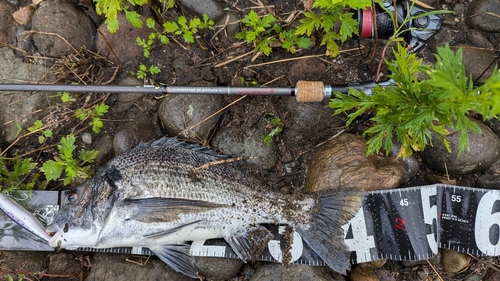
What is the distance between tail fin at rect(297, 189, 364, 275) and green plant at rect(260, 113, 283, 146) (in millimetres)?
842

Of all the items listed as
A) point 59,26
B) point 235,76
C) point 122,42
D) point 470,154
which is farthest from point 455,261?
point 59,26

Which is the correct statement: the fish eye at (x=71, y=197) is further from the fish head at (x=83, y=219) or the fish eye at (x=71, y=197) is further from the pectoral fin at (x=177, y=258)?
the pectoral fin at (x=177, y=258)

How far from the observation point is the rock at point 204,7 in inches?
165

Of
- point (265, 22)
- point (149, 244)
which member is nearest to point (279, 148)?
point (265, 22)

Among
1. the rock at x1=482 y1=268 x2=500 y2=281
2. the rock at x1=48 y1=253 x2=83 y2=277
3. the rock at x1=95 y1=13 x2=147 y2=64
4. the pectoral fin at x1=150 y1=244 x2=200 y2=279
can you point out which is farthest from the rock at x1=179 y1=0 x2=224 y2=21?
the rock at x1=482 y1=268 x2=500 y2=281

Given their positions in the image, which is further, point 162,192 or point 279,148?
point 279,148

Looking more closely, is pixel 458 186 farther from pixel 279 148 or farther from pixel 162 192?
pixel 162 192

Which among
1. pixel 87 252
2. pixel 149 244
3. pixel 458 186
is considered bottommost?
pixel 87 252

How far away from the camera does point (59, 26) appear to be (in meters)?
4.11

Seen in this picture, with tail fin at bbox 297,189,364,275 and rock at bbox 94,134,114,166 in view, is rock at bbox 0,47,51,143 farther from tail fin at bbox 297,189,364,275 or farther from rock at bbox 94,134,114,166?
tail fin at bbox 297,189,364,275

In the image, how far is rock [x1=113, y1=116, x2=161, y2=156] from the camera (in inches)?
154

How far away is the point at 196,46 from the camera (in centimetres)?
425

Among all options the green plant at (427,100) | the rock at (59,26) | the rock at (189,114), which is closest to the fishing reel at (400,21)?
the green plant at (427,100)

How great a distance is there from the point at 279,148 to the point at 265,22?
136 centimetres
